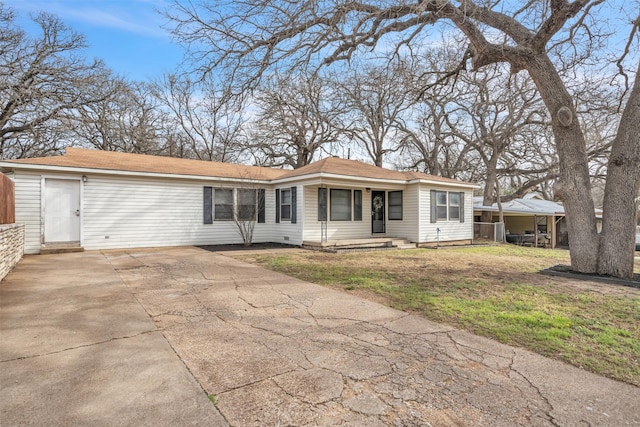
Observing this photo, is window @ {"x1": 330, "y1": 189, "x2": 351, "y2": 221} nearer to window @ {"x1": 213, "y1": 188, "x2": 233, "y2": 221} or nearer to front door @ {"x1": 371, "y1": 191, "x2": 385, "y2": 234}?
front door @ {"x1": 371, "y1": 191, "x2": 385, "y2": 234}

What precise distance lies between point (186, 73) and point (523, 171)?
20.6 metres

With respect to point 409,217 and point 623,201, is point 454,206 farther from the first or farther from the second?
point 623,201

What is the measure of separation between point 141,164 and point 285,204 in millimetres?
5102

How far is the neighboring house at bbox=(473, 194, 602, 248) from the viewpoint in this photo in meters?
19.3

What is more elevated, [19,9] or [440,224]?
[19,9]

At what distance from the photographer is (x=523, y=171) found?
2036cm

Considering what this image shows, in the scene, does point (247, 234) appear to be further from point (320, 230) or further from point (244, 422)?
point (244, 422)

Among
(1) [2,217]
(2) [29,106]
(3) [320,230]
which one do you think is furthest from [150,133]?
(1) [2,217]

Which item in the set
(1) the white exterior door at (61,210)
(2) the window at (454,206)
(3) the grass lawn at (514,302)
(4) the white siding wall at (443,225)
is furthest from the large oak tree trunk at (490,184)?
(1) the white exterior door at (61,210)

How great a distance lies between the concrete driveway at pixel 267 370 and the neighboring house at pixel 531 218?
18299 millimetres

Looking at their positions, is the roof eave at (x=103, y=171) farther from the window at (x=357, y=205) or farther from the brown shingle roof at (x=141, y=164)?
the window at (x=357, y=205)

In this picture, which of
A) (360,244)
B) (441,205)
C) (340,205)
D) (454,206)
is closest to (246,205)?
(340,205)

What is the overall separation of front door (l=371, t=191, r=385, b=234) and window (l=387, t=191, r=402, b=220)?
33 centimetres

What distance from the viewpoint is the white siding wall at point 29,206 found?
901 centimetres
